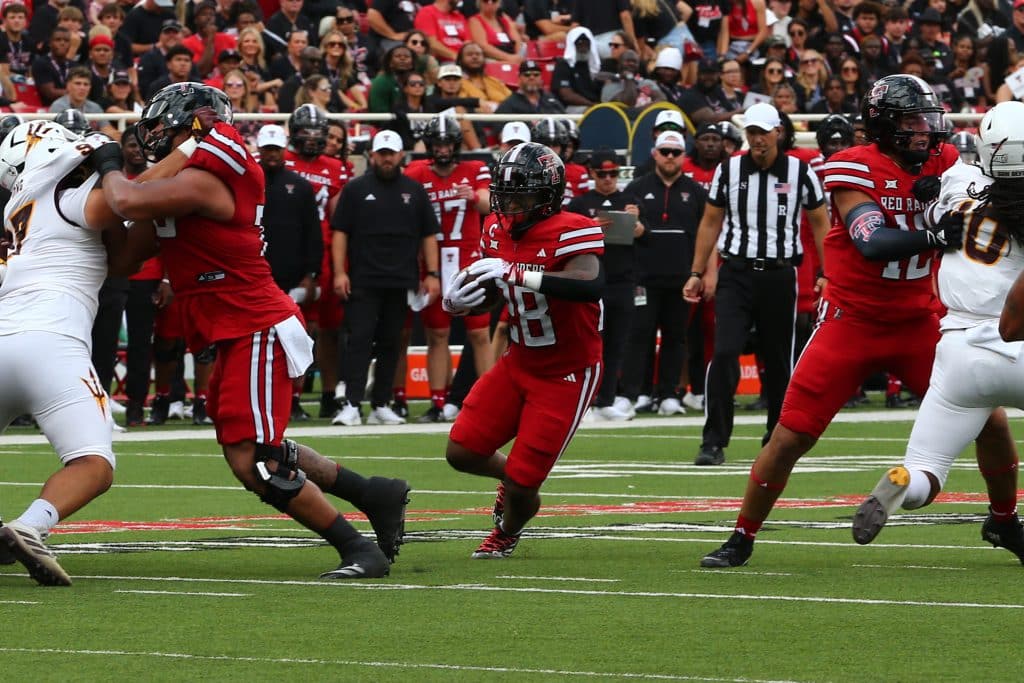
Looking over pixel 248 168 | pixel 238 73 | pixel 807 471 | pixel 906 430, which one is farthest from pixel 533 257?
pixel 238 73

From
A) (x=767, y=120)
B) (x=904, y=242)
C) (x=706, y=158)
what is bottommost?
(x=706, y=158)

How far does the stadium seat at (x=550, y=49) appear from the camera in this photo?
2150cm

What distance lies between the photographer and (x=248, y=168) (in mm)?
7434

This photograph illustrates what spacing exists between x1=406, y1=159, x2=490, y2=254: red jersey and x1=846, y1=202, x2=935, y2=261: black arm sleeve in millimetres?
Result: 8559

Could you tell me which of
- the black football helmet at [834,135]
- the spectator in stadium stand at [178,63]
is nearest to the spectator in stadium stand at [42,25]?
the spectator in stadium stand at [178,63]

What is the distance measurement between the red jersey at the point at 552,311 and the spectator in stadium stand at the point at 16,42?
11351 millimetres

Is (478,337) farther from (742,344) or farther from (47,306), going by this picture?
(47,306)

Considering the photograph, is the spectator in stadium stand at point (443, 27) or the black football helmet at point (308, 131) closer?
the black football helmet at point (308, 131)

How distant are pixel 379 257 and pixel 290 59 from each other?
5029mm

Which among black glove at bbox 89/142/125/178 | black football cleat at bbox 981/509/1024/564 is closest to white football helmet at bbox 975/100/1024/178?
black football cleat at bbox 981/509/1024/564

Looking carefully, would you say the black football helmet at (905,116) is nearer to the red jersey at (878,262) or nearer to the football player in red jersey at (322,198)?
the red jersey at (878,262)

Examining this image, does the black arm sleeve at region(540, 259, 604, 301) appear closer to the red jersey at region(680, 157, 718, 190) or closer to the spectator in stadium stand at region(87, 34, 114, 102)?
the red jersey at region(680, 157, 718, 190)

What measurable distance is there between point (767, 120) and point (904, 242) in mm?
5264

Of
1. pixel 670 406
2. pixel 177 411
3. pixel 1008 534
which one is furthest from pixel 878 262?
pixel 177 411
